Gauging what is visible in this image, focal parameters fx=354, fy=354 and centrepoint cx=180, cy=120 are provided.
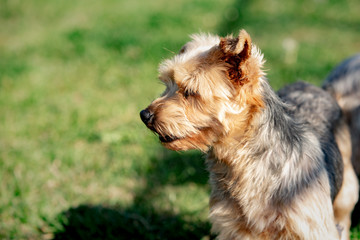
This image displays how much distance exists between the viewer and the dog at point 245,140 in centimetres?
229

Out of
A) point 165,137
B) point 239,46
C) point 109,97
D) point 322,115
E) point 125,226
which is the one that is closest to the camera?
point 239,46

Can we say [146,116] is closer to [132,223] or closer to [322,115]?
[132,223]

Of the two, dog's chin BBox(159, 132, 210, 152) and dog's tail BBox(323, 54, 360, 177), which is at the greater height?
dog's chin BBox(159, 132, 210, 152)

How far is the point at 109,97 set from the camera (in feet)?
17.8

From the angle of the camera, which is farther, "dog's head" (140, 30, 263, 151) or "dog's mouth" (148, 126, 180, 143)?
"dog's mouth" (148, 126, 180, 143)

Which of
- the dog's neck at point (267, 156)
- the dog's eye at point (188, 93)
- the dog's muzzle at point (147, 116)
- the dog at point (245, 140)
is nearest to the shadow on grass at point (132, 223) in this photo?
the dog at point (245, 140)

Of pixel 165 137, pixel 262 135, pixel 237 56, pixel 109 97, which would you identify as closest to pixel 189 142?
pixel 165 137

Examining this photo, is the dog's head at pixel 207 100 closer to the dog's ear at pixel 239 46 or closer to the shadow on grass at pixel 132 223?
the dog's ear at pixel 239 46

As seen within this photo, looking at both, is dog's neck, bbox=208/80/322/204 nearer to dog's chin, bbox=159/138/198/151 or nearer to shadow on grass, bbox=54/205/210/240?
dog's chin, bbox=159/138/198/151

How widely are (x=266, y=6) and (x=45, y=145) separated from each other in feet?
19.7

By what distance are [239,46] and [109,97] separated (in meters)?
3.65

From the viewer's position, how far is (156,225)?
11.1 ft

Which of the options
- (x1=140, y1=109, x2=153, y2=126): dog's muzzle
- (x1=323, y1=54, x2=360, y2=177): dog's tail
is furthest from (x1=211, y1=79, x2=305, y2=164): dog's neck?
(x1=323, y1=54, x2=360, y2=177): dog's tail

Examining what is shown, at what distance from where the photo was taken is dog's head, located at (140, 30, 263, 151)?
2258mm
